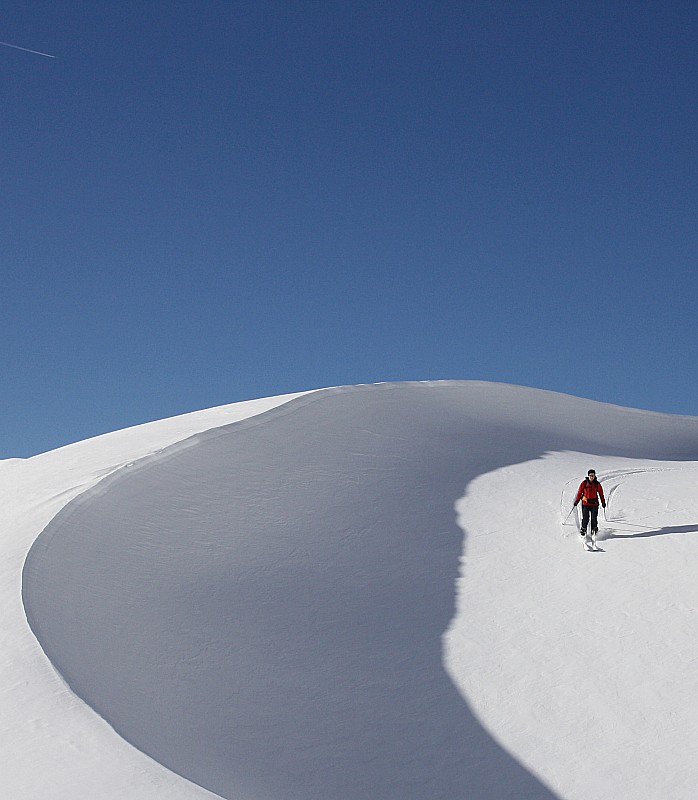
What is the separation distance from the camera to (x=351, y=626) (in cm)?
Answer: 1005

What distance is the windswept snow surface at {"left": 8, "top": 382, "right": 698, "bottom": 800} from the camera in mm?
7395

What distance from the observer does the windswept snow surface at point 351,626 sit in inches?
291

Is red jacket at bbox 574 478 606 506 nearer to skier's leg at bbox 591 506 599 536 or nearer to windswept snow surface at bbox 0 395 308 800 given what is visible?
skier's leg at bbox 591 506 599 536

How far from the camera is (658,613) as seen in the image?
9.73 meters

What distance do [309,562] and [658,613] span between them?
4.33m

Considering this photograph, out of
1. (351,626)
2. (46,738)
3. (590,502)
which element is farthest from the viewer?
(590,502)

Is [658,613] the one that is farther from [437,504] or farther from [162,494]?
[162,494]

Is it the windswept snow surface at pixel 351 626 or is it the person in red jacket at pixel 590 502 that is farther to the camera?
the person in red jacket at pixel 590 502

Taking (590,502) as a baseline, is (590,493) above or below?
above

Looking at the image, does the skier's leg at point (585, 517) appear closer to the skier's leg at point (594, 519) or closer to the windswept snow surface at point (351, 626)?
the skier's leg at point (594, 519)

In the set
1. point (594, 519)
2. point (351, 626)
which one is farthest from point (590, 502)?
point (351, 626)

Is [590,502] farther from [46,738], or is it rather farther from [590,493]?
[46,738]

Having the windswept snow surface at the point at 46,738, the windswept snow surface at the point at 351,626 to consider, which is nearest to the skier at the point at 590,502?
the windswept snow surface at the point at 351,626

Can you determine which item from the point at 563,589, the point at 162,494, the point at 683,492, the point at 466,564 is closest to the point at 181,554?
the point at 162,494
